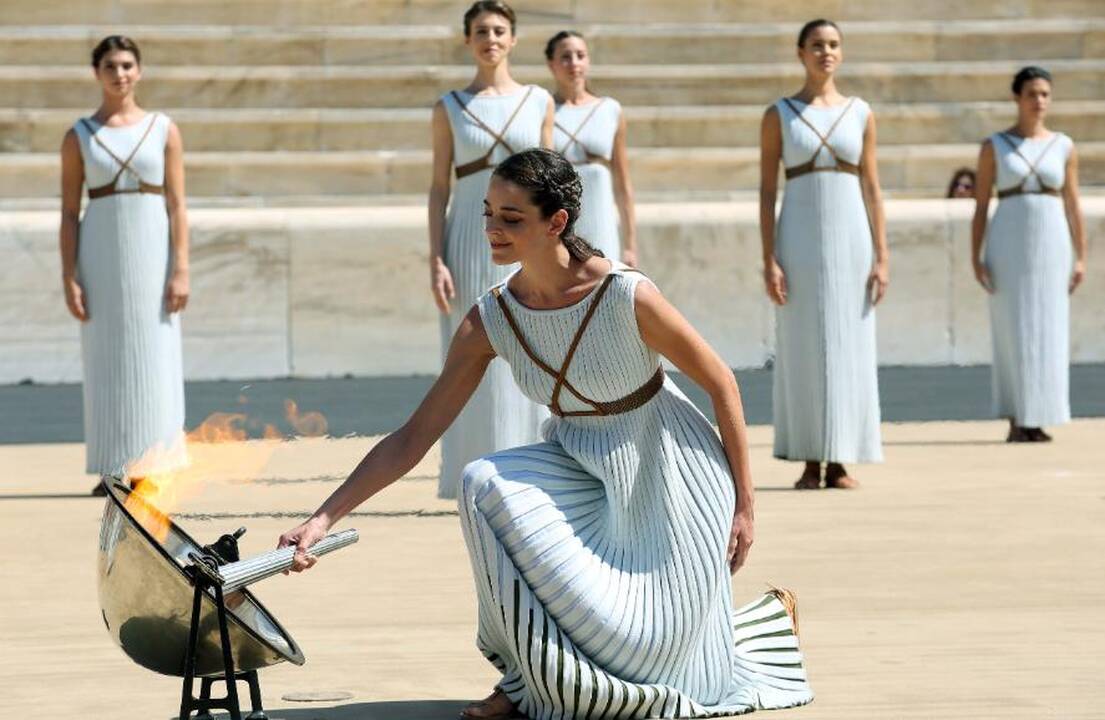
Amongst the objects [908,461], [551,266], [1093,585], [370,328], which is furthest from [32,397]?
[551,266]

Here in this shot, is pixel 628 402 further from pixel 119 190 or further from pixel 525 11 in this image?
pixel 525 11

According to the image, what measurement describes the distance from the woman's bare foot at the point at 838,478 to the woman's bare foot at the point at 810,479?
0.04 m

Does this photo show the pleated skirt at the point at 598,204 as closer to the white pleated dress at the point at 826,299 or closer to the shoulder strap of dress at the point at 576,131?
the shoulder strap of dress at the point at 576,131

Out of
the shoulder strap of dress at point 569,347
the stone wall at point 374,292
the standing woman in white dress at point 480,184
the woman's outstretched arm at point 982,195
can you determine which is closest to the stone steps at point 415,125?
the stone wall at point 374,292

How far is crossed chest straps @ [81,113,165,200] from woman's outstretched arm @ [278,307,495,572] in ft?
15.6

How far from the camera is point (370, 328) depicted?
16.1m

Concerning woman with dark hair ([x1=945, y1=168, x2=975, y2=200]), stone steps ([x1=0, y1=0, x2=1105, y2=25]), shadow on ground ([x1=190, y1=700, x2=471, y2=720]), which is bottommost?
shadow on ground ([x1=190, y1=700, x2=471, y2=720])

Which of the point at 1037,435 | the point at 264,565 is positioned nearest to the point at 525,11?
the point at 1037,435

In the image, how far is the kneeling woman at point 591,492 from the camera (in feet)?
16.8

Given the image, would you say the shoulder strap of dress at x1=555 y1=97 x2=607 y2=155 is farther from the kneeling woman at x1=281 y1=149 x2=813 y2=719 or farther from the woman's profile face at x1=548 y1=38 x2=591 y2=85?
the kneeling woman at x1=281 y1=149 x2=813 y2=719

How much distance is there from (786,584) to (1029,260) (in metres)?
5.55

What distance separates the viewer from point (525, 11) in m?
20.0

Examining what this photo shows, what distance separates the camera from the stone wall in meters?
15.8

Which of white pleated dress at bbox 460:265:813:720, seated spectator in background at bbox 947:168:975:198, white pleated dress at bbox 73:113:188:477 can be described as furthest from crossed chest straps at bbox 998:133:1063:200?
white pleated dress at bbox 460:265:813:720
